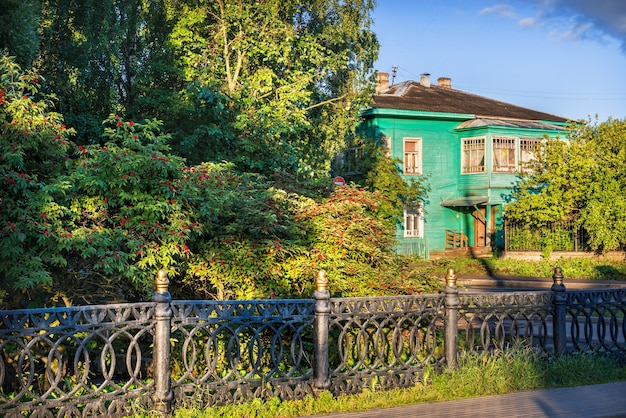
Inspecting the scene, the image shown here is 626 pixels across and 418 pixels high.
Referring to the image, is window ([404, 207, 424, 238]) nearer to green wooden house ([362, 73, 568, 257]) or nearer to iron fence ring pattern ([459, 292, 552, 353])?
green wooden house ([362, 73, 568, 257])

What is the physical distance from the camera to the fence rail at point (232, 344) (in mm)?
7180

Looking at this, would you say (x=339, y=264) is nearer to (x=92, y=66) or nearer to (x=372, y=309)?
(x=372, y=309)

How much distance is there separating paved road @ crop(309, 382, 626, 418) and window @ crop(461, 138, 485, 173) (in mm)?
32513

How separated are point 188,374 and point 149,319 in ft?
2.26

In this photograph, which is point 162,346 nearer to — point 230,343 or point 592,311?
point 230,343

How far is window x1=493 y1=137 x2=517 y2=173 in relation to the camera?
4066 cm

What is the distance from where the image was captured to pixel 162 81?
22.3 metres

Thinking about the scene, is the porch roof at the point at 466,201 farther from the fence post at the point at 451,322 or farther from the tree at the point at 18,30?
the fence post at the point at 451,322

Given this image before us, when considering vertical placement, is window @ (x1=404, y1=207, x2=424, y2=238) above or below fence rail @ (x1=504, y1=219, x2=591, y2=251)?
above

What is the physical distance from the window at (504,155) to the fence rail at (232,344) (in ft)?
98.6

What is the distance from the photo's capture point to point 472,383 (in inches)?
363

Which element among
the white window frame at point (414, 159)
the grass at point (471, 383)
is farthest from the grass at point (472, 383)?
the white window frame at point (414, 159)

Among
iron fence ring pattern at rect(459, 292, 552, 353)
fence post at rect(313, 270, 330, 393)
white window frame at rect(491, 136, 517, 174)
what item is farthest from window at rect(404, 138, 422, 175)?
fence post at rect(313, 270, 330, 393)

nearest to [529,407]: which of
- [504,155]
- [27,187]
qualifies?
[27,187]
